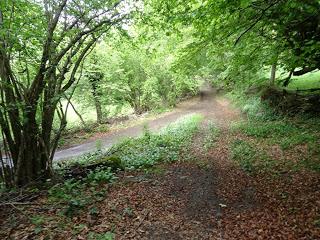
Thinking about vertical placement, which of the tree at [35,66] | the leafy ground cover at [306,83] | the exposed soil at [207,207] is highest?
the tree at [35,66]

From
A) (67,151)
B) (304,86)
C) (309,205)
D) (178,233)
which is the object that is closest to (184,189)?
(178,233)

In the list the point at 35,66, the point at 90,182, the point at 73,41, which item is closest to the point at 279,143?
the point at 90,182

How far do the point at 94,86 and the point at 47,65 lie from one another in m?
17.6

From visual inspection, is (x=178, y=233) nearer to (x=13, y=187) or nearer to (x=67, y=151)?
(x=13, y=187)

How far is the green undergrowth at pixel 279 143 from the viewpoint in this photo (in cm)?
813

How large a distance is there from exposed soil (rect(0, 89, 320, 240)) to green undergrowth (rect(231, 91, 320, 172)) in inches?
25.1

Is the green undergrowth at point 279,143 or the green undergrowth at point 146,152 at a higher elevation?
the green undergrowth at point 146,152

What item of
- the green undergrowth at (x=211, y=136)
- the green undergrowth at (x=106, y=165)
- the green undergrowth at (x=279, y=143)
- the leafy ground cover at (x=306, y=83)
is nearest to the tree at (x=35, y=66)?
the green undergrowth at (x=106, y=165)

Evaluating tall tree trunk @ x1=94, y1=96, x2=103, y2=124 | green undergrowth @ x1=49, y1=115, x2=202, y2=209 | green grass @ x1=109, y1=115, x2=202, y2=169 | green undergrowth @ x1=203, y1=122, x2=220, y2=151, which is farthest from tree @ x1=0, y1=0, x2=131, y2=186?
tall tree trunk @ x1=94, y1=96, x2=103, y2=124

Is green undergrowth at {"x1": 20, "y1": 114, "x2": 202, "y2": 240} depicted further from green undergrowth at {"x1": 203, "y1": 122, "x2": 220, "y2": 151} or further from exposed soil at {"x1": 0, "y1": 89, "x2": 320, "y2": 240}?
green undergrowth at {"x1": 203, "y1": 122, "x2": 220, "y2": 151}

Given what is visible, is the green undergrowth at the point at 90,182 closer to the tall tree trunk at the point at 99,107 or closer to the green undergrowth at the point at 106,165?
the green undergrowth at the point at 106,165

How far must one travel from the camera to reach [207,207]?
6277 millimetres

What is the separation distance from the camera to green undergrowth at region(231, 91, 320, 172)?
8133 mm

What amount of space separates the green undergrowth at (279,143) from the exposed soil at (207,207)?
2.09 feet
